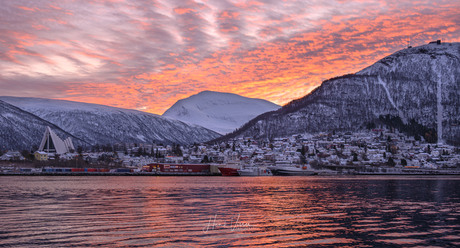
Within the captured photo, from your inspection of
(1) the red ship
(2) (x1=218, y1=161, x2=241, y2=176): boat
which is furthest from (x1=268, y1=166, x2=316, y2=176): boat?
(1) the red ship

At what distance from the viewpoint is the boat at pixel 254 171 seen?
Answer: 160875 mm

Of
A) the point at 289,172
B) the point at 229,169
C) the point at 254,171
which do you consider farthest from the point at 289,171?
the point at 229,169

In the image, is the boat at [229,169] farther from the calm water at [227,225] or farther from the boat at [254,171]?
the calm water at [227,225]

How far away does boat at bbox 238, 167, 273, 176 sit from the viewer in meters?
161

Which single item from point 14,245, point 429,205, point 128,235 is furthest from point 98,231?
point 429,205

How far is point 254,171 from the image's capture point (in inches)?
6368

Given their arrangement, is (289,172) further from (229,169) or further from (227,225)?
(227,225)

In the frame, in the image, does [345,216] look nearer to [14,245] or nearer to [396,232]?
[396,232]

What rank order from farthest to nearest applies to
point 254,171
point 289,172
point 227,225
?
point 289,172
point 254,171
point 227,225

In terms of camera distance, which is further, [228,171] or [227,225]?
[228,171]

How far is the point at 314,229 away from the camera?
89.9 feet

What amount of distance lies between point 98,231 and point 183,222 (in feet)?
19.4

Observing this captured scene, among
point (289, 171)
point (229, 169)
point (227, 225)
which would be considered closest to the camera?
point (227, 225)

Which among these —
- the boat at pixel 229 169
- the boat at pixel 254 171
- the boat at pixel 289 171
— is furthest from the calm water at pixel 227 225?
the boat at pixel 289 171
